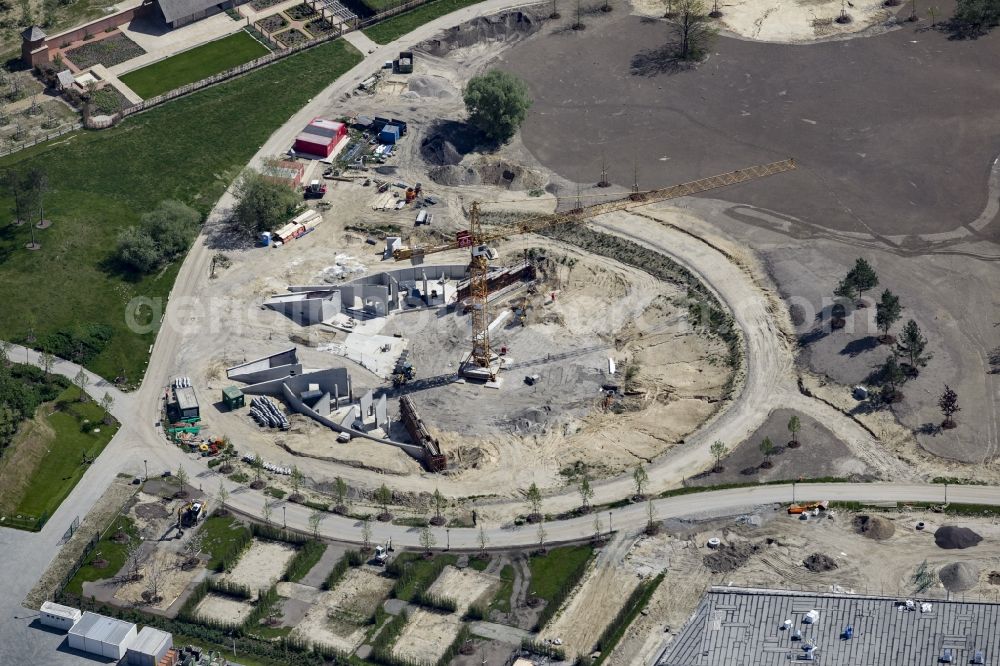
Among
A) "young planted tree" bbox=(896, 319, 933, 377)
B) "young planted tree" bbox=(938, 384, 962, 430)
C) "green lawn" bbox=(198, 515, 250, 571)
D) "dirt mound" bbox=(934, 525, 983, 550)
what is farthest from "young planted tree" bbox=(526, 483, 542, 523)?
"young planted tree" bbox=(896, 319, 933, 377)

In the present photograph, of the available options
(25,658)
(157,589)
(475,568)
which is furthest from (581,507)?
(25,658)

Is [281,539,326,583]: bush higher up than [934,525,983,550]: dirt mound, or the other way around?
[281,539,326,583]: bush

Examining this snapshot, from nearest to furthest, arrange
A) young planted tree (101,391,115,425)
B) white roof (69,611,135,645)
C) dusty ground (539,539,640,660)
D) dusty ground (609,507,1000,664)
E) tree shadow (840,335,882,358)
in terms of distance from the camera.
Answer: white roof (69,611,135,645) → dusty ground (539,539,640,660) → dusty ground (609,507,1000,664) → young planted tree (101,391,115,425) → tree shadow (840,335,882,358)

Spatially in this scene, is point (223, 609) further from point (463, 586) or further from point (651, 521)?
point (651, 521)

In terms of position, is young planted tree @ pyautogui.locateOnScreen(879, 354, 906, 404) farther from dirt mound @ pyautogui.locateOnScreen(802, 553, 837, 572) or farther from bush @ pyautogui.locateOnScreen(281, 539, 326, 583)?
bush @ pyautogui.locateOnScreen(281, 539, 326, 583)

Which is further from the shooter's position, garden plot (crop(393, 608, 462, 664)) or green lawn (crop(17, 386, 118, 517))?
green lawn (crop(17, 386, 118, 517))

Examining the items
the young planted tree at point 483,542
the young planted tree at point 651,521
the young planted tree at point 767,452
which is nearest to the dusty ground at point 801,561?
the young planted tree at point 651,521
